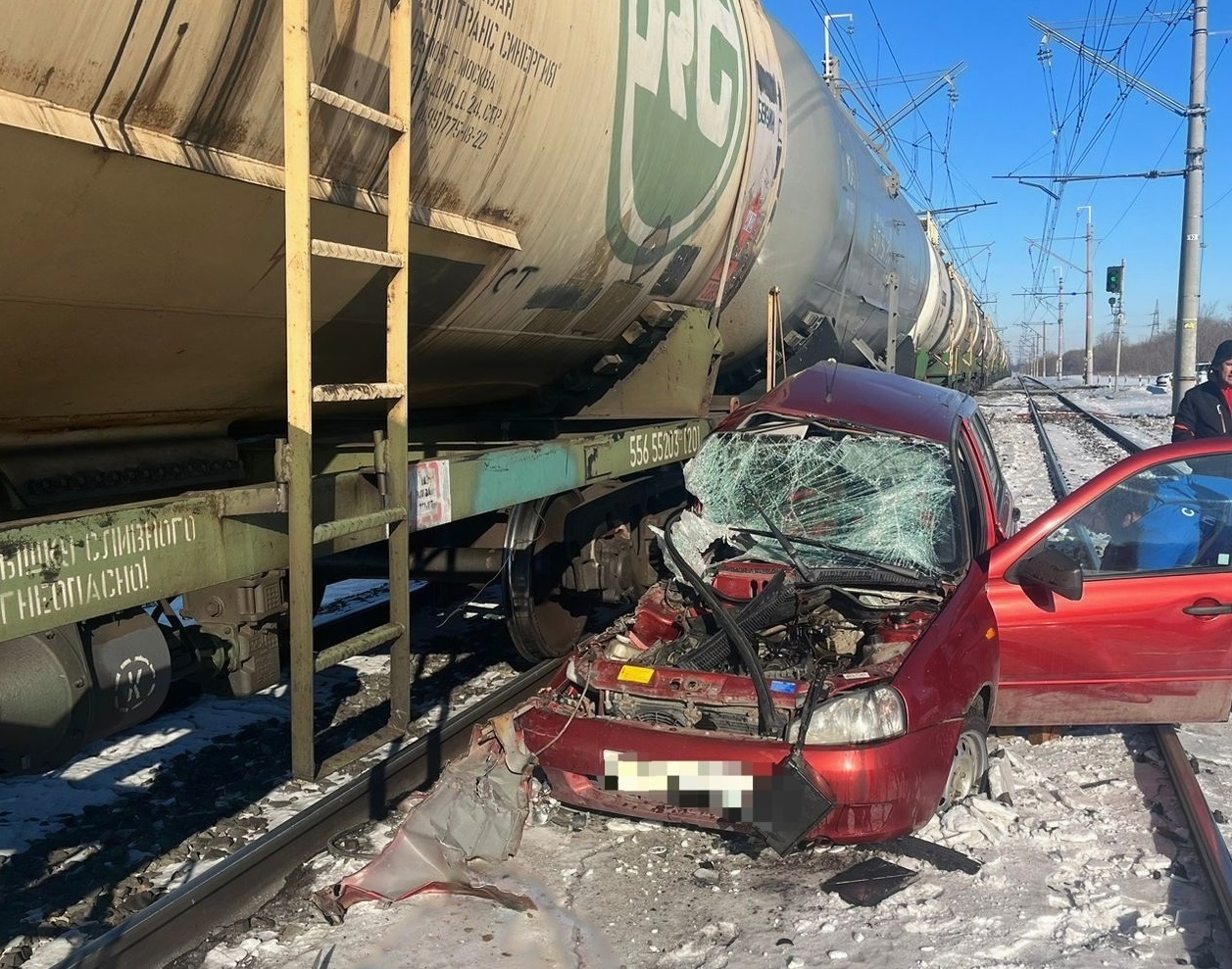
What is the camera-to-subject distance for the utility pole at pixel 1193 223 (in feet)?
54.1

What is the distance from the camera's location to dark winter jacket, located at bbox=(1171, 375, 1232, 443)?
21.4 ft

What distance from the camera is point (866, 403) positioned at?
17.0ft

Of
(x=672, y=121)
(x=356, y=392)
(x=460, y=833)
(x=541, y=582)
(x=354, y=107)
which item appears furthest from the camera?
(x=541, y=582)

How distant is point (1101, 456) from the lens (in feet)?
56.2

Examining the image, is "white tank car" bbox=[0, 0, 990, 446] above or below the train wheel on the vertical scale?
above

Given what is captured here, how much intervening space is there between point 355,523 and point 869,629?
7.04ft

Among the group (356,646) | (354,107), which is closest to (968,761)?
(356,646)

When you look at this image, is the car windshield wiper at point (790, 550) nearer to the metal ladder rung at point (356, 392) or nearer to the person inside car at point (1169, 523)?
the person inside car at point (1169, 523)

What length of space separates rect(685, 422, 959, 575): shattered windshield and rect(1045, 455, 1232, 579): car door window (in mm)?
530

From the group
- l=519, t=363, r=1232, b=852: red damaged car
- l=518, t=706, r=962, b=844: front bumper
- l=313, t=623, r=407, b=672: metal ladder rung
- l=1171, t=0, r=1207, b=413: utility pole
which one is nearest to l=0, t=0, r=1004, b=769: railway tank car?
l=313, t=623, r=407, b=672: metal ladder rung

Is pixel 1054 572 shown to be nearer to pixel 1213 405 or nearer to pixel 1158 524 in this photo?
pixel 1158 524

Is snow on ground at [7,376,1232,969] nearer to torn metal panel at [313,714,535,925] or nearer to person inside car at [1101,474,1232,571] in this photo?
torn metal panel at [313,714,535,925]

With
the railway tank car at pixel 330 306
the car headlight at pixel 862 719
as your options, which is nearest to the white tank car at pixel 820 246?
the railway tank car at pixel 330 306

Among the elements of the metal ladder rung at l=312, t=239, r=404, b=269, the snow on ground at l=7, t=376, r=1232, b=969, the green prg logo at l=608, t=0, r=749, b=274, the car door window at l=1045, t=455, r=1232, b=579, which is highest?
the green prg logo at l=608, t=0, r=749, b=274
